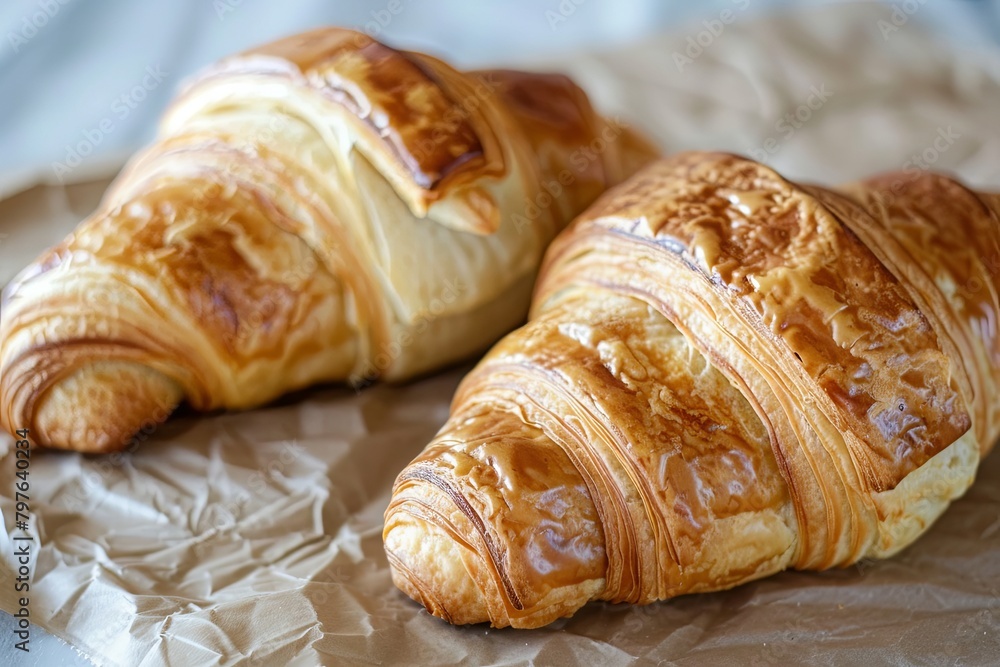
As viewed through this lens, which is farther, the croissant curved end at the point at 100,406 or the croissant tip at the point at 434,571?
the croissant curved end at the point at 100,406

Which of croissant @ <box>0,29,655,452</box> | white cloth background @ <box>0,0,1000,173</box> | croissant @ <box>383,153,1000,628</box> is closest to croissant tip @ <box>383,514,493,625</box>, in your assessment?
croissant @ <box>383,153,1000,628</box>

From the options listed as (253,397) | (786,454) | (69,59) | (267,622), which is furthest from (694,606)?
(69,59)

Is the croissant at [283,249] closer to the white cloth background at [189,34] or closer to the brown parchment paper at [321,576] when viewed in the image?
the brown parchment paper at [321,576]

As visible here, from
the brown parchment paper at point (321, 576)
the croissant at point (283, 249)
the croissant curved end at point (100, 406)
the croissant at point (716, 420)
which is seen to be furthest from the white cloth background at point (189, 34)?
the croissant at point (716, 420)

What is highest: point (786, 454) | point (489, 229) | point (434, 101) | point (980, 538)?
point (434, 101)

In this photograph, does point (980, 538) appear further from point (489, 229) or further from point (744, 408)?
point (489, 229)
